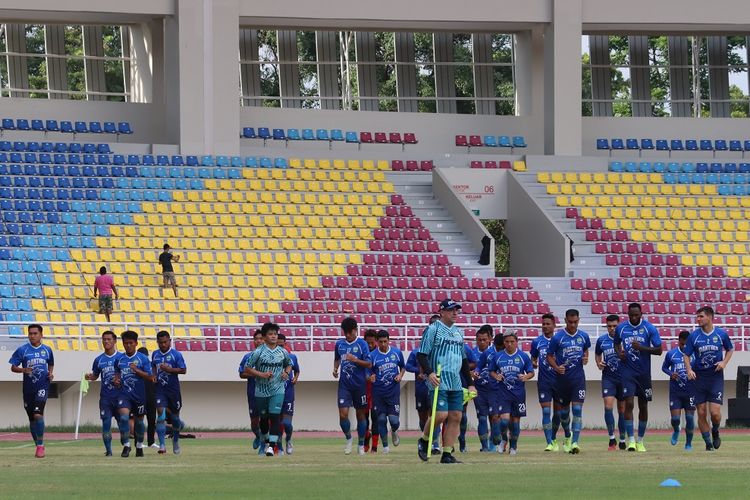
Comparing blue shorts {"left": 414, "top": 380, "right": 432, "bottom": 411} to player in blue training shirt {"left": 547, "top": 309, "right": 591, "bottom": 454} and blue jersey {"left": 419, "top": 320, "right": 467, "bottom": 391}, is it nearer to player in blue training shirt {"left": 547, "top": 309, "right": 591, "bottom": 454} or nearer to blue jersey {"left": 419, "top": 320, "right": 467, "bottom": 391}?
player in blue training shirt {"left": 547, "top": 309, "right": 591, "bottom": 454}

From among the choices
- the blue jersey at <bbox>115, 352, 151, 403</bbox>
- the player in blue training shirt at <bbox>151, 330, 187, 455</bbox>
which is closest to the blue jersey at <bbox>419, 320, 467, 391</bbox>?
the blue jersey at <bbox>115, 352, 151, 403</bbox>

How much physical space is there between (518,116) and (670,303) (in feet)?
36.9

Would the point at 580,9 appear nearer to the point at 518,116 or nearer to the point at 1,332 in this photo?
the point at 518,116

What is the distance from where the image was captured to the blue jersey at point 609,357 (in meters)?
21.3

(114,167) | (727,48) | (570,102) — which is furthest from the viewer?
(727,48)

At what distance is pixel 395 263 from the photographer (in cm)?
3862

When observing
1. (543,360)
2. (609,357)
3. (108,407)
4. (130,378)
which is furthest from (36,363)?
(609,357)

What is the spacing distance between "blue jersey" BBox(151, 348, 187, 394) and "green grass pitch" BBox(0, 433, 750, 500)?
3.18 feet

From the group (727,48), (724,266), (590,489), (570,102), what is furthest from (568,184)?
(590,489)

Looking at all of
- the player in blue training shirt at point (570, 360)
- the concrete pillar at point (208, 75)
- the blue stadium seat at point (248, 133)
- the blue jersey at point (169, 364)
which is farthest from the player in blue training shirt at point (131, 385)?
the blue stadium seat at point (248, 133)

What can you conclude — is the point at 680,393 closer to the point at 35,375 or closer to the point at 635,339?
the point at 635,339

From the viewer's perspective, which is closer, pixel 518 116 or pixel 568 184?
pixel 568 184

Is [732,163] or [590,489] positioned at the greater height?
[732,163]

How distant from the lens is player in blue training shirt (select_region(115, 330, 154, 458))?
21.1 m
